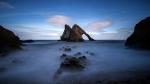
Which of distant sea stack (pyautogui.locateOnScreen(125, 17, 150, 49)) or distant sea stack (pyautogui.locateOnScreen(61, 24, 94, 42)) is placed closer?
distant sea stack (pyautogui.locateOnScreen(125, 17, 150, 49))

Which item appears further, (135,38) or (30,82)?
(135,38)

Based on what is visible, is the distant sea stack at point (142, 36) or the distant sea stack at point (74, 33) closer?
the distant sea stack at point (142, 36)

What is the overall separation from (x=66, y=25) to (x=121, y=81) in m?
63.8

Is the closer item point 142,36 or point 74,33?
point 142,36

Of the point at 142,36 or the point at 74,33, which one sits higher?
the point at 74,33

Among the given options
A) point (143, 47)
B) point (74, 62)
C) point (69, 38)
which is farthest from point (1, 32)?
point (69, 38)

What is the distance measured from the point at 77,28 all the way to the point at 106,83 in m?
60.4

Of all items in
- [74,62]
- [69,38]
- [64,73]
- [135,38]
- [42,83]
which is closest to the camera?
[42,83]

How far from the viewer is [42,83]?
6.79 m

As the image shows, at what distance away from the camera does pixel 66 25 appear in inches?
2712

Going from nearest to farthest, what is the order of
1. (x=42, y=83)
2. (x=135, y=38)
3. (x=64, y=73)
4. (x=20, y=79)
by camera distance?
(x=42, y=83)
(x=20, y=79)
(x=64, y=73)
(x=135, y=38)

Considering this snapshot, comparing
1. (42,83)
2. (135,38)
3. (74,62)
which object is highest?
(135,38)

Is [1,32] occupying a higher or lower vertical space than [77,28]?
lower

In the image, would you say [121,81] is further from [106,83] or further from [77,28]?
[77,28]
